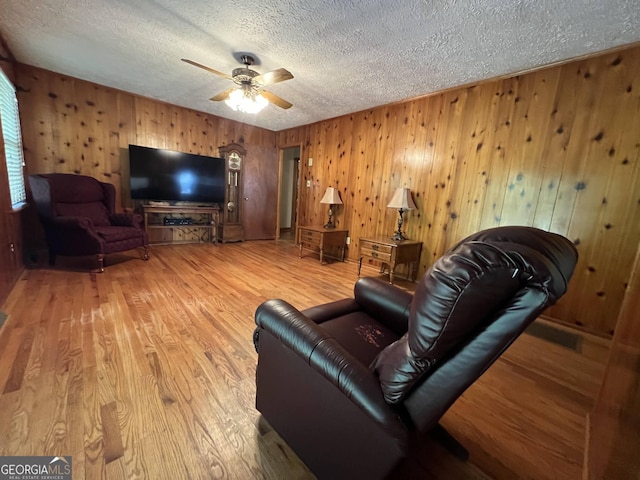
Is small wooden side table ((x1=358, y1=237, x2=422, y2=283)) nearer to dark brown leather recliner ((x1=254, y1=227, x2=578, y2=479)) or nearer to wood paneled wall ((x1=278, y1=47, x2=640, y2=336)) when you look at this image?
wood paneled wall ((x1=278, y1=47, x2=640, y2=336))

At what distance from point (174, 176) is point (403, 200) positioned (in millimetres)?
3762

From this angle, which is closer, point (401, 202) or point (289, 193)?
point (401, 202)

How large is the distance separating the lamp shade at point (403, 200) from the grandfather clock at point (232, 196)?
322cm

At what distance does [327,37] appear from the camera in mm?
2199

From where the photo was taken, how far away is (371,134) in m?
3.88

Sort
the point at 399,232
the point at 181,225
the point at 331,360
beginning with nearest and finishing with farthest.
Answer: the point at 331,360
the point at 399,232
the point at 181,225

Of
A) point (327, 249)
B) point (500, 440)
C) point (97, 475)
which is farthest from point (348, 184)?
point (97, 475)

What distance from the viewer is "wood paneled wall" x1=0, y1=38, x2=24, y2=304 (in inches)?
87.0

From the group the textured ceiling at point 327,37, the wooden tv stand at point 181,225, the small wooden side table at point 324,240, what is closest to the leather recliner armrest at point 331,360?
the textured ceiling at point 327,37

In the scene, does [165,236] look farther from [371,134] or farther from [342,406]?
[342,406]

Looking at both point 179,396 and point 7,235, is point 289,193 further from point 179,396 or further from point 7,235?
point 179,396

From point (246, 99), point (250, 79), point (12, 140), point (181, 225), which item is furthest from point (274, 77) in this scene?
point (181, 225)

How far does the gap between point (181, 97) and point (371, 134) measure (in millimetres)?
2982

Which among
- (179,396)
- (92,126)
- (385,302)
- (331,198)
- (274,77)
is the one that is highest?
(274,77)
